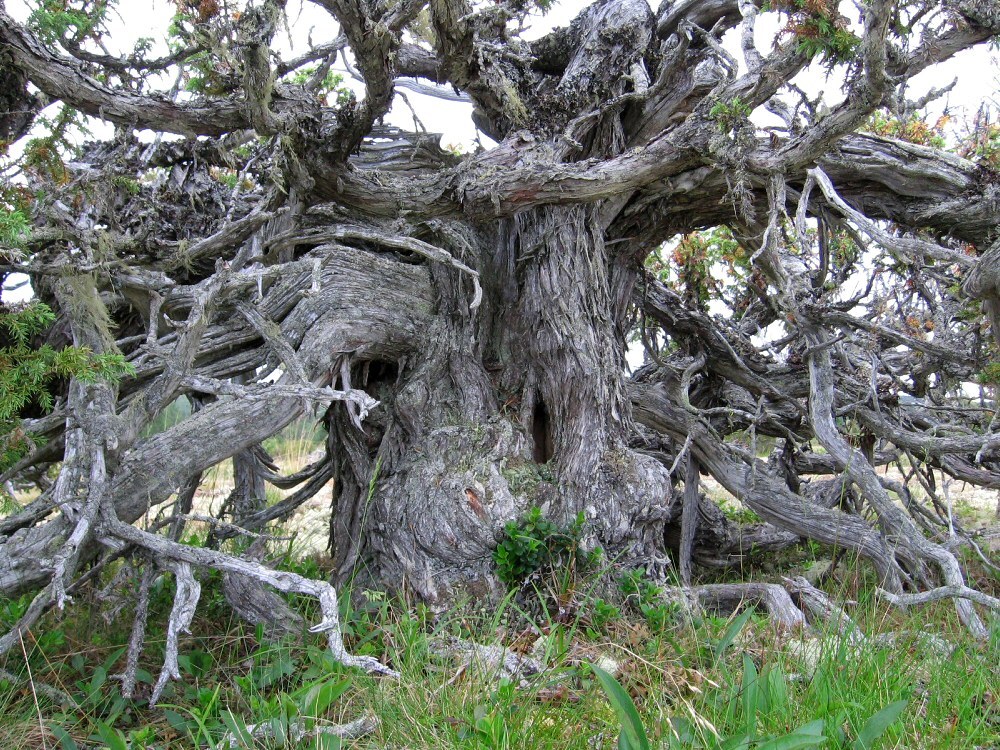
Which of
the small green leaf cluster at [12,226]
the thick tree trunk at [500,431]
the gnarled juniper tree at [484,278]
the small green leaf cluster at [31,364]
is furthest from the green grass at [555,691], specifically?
the small green leaf cluster at [12,226]

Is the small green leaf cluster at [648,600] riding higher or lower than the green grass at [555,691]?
higher

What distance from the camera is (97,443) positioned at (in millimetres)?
3145

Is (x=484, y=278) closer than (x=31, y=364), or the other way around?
(x=31, y=364)

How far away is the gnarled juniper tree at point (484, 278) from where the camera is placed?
342 centimetres

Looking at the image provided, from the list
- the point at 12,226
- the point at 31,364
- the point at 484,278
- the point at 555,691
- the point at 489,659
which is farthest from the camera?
the point at 484,278

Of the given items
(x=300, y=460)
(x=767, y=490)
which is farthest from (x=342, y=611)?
(x=300, y=460)

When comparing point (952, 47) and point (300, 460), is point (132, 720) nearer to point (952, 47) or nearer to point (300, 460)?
point (952, 47)

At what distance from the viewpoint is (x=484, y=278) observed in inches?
197

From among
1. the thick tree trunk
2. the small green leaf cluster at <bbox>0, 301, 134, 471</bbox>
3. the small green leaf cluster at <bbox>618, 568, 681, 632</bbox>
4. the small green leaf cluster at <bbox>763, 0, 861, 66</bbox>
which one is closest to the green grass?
the small green leaf cluster at <bbox>618, 568, 681, 632</bbox>

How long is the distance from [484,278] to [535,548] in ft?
6.31

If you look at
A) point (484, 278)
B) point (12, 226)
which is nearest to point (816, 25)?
point (484, 278)

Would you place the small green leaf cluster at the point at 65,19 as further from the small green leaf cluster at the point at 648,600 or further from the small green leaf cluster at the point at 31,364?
the small green leaf cluster at the point at 648,600

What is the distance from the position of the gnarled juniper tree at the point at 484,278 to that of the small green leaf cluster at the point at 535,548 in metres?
0.14

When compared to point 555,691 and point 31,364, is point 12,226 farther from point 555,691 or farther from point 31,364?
point 555,691
